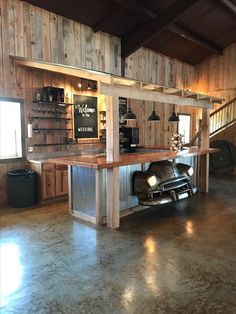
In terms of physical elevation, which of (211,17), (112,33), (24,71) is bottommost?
(24,71)

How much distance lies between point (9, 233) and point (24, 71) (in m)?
3.33

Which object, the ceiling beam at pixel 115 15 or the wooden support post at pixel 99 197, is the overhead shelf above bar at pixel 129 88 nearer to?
the wooden support post at pixel 99 197

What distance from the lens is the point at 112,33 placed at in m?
7.42

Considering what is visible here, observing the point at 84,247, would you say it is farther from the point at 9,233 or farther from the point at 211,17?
the point at 211,17

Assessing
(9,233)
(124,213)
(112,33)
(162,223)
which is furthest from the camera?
(112,33)

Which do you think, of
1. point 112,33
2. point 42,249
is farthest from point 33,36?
point 42,249

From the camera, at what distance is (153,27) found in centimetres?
708

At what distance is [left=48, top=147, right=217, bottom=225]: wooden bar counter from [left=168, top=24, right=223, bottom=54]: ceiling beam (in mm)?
4780

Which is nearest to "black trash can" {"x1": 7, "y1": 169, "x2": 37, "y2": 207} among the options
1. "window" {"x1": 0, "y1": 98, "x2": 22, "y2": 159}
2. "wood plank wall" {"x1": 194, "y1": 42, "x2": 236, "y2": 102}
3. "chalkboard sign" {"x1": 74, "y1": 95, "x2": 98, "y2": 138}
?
"window" {"x1": 0, "y1": 98, "x2": 22, "y2": 159}

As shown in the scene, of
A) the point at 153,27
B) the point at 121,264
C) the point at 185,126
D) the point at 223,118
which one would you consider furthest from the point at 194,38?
the point at 121,264

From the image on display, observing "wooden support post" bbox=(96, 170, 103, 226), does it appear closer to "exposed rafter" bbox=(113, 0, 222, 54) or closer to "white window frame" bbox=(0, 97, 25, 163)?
"white window frame" bbox=(0, 97, 25, 163)

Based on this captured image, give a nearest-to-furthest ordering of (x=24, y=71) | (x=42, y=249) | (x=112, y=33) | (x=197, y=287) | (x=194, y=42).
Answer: (x=197, y=287), (x=42, y=249), (x=24, y=71), (x=112, y=33), (x=194, y=42)

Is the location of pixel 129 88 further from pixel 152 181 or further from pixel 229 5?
pixel 229 5

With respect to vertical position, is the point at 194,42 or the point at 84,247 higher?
the point at 194,42
